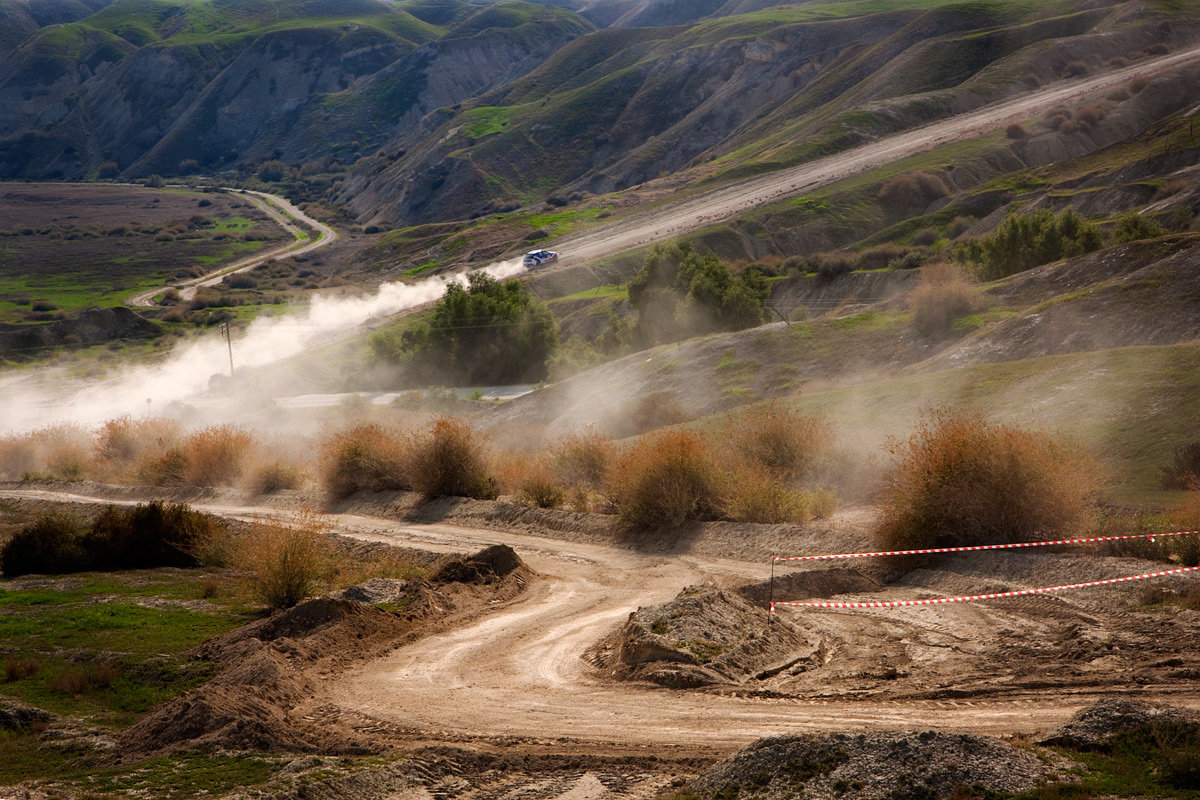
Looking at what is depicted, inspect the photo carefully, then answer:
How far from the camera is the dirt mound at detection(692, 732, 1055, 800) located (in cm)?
829

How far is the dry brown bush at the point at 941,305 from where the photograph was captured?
39.4 metres

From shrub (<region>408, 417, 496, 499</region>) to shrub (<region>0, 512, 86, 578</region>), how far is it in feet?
32.5

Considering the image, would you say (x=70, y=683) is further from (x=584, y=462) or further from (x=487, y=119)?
(x=487, y=119)

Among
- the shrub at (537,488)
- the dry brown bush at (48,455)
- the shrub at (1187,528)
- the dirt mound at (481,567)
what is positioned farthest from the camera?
the dry brown bush at (48,455)

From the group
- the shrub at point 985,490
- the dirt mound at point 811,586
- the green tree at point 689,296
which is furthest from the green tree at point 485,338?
the dirt mound at point 811,586

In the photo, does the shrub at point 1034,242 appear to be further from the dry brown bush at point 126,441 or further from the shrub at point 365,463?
the dry brown bush at point 126,441

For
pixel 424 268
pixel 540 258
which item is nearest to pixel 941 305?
pixel 540 258

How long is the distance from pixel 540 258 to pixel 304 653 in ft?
225

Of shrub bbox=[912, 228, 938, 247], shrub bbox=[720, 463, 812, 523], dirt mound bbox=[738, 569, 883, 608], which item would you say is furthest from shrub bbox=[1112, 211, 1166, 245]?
dirt mound bbox=[738, 569, 883, 608]

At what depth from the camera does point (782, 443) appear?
89.0 ft

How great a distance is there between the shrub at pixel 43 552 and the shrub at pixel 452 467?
9896 millimetres

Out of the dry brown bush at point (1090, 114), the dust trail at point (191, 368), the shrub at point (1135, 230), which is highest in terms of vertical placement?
the dry brown bush at point (1090, 114)

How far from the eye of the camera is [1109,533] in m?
17.4

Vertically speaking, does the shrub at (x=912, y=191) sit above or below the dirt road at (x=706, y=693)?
above
